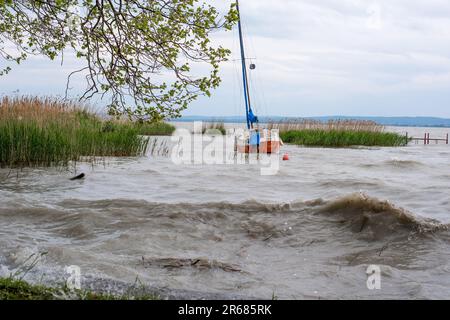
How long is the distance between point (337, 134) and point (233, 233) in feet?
108

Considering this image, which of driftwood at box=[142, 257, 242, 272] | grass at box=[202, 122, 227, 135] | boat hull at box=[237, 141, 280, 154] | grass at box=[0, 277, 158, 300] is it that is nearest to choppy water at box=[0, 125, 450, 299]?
driftwood at box=[142, 257, 242, 272]

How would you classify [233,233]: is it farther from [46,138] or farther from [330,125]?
[330,125]

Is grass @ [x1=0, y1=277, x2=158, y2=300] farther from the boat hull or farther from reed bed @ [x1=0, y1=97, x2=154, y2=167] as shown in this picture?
the boat hull

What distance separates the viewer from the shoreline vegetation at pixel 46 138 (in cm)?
1541

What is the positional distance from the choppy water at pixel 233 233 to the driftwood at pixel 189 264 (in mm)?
13

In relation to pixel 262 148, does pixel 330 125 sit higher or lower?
higher

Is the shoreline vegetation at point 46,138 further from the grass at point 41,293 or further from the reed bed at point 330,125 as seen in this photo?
the reed bed at point 330,125

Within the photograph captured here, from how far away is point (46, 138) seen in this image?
15984 mm

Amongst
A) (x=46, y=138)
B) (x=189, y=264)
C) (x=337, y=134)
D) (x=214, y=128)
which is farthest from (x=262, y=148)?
(x=214, y=128)

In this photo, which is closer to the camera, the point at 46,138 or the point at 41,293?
the point at 41,293

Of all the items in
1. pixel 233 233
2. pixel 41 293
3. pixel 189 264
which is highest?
pixel 41 293

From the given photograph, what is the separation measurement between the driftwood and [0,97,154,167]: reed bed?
32.5 ft

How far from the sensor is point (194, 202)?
37.4ft
